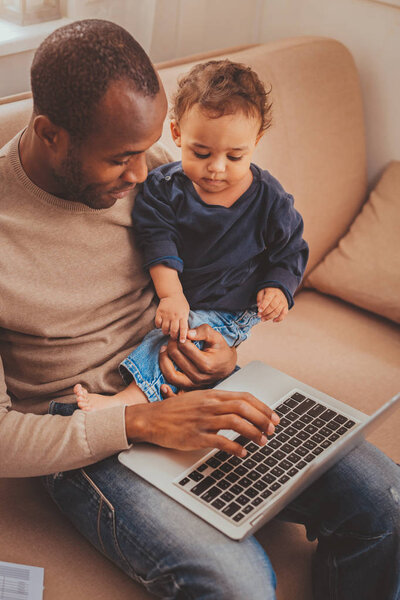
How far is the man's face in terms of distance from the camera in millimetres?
1110

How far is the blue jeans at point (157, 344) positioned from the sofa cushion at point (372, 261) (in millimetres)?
A: 714

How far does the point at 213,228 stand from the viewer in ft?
4.68

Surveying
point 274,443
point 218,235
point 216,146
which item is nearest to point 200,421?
point 274,443

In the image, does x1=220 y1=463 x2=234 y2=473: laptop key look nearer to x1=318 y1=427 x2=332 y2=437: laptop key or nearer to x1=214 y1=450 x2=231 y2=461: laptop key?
x1=214 y1=450 x2=231 y2=461: laptop key

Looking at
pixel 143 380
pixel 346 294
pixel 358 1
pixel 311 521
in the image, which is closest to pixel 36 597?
pixel 143 380

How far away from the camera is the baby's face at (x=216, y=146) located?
1315 mm

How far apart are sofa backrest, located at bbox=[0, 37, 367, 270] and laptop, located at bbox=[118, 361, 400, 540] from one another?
77cm

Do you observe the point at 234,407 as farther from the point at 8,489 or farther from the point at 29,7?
the point at 29,7

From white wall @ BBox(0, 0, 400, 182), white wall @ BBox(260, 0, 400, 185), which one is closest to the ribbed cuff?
white wall @ BBox(0, 0, 400, 182)

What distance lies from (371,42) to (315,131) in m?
0.47

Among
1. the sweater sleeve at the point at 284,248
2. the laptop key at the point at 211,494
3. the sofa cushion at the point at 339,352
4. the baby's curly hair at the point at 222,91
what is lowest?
the sofa cushion at the point at 339,352

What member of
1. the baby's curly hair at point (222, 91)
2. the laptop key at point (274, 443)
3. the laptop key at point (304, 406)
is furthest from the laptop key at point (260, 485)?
the baby's curly hair at point (222, 91)

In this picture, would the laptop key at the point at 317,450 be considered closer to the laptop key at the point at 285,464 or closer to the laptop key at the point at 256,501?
the laptop key at the point at 285,464

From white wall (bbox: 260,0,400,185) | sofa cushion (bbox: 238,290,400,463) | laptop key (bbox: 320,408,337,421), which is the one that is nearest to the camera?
laptop key (bbox: 320,408,337,421)
